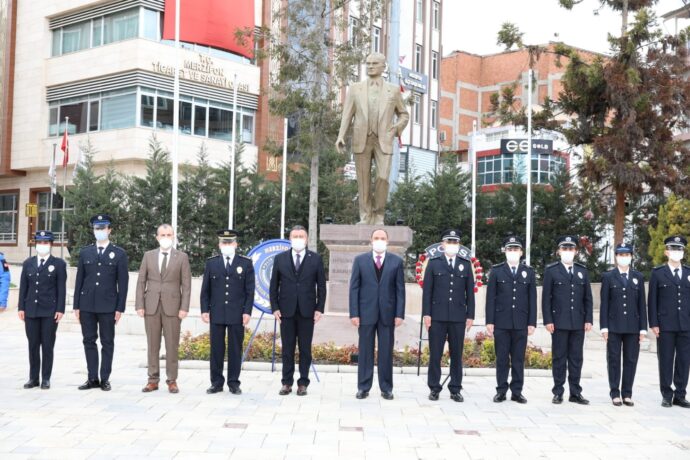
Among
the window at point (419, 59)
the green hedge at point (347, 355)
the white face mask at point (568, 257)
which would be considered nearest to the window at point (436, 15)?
the window at point (419, 59)

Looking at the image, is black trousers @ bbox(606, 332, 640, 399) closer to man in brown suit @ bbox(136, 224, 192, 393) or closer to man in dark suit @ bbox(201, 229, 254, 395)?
man in dark suit @ bbox(201, 229, 254, 395)

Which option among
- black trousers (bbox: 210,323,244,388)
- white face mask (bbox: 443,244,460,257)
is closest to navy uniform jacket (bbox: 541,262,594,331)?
white face mask (bbox: 443,244,460,257)

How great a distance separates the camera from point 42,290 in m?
8.91

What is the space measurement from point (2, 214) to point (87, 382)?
109 ft

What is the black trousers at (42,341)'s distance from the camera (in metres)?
8.89

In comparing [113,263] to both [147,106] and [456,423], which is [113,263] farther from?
[147,106]

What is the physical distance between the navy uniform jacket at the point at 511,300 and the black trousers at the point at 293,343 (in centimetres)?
214

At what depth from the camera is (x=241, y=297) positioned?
8.90 m

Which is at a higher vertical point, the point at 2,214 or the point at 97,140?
the point at 97,140

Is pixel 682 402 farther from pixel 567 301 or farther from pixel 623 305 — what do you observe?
pixel 567 301

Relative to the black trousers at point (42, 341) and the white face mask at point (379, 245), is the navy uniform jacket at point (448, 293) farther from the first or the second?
the black trousers at point (42, 341)

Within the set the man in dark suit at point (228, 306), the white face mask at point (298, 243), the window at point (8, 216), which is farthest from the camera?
the window at point (8, 216)

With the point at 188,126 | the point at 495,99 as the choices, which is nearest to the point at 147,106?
the point at 188,126

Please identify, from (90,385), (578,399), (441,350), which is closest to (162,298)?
(90,385)
